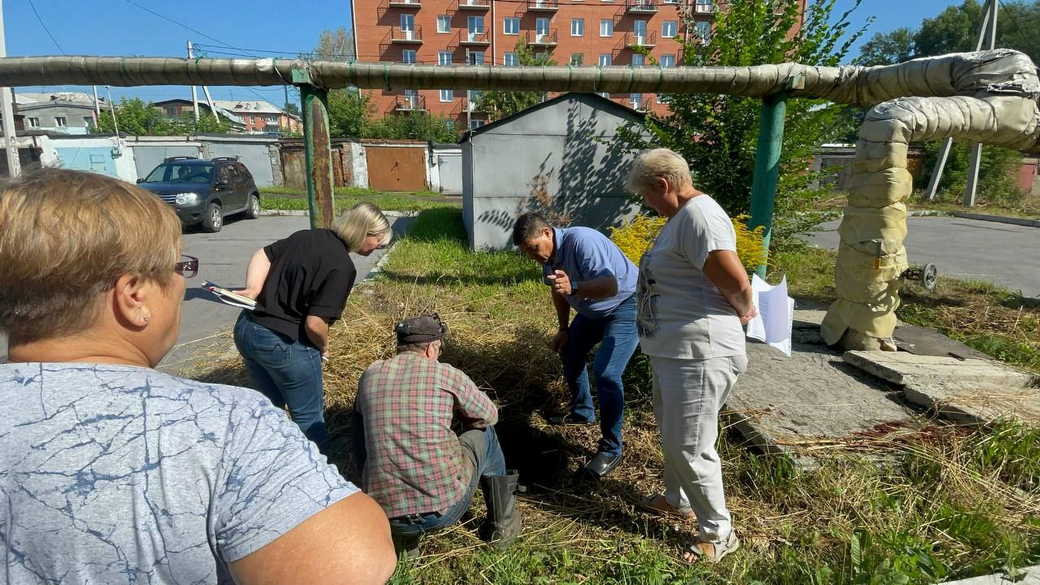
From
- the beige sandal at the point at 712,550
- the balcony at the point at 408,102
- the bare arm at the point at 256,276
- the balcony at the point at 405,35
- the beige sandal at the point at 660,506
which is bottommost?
the beige sandal at the point at 660,506

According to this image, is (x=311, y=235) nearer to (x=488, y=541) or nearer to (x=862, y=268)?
(x=488, y=541)

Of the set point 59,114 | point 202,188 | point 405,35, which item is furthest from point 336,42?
point 202,188

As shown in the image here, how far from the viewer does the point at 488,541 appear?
279 cm

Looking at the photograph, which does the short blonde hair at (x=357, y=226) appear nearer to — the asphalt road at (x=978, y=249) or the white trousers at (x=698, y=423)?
the white trousers at (x=698, y=423)

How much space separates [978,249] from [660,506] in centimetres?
1320

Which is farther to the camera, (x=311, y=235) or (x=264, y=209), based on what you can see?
(x=264, y=209)

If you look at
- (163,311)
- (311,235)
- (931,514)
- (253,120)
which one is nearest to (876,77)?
(931,514)

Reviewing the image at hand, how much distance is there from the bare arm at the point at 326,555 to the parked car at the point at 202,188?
13318mm

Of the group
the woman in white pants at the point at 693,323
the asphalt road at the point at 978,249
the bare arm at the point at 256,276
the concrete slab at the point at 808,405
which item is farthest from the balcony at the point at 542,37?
the woman in white pants at the point at 693,323

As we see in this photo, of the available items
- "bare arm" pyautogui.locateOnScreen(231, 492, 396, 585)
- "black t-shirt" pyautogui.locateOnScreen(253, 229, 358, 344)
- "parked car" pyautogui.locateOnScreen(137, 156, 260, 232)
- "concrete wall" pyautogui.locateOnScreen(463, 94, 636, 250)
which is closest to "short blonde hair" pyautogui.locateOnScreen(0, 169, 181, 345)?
"bare arm" pyautogui.locateOnScreen(231, 492, 396, 585)

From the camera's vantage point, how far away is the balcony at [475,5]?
46594 mm

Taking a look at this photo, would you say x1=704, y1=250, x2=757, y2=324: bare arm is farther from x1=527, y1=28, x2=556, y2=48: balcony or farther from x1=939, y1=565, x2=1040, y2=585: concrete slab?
x1=527, y1=28, x2=556, y2=48: balcony

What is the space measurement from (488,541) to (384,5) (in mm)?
51421

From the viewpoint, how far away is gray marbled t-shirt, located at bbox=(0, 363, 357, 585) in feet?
2.70
